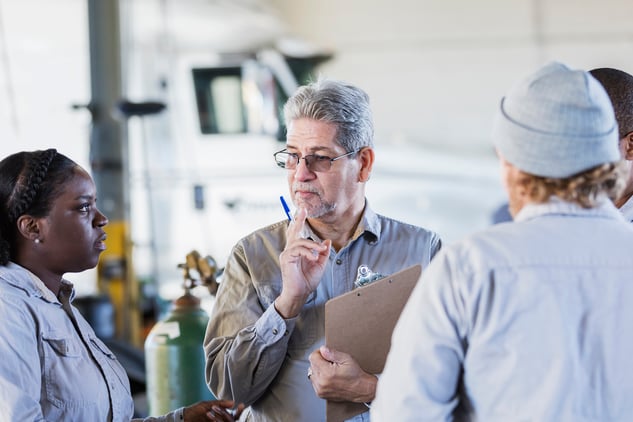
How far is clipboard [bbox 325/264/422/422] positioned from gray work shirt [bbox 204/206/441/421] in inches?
6.8

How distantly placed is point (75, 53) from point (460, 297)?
11084 millimetres

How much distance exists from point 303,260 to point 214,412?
0.41 m

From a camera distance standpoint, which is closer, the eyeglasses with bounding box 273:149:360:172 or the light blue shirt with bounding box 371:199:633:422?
the light blue shirt with bounding box 371:199:633:422

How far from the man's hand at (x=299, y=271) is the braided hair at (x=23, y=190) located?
54 cm

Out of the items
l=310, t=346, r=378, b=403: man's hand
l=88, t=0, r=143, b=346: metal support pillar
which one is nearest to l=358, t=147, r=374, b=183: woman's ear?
l=310, t=346, r=378, b=403: man's hand

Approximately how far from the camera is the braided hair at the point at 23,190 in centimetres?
199

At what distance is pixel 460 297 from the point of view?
4.57 ft

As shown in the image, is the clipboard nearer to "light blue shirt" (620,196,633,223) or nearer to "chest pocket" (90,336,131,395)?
"chest pocket" (90,336,131,395)

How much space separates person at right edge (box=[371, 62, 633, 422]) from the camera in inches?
54.4

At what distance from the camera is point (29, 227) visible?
200 cm

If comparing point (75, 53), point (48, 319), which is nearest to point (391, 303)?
point (48, 319)

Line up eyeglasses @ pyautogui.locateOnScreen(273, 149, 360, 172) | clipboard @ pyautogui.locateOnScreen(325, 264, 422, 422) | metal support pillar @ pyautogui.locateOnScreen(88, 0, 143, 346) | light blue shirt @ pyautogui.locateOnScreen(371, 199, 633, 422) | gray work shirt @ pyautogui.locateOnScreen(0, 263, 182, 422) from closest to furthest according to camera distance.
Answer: light blue shirt @ pyautogui.locateOnScreen(371, 199, 633, 422)
gray work shirt @ pyautogui.locateOnScreen(0, 263, 182, 422)
clipboard @ pyautogui.locateOnScreen(325, 264, 422, 422)
eyeglasses @ pyautogui.locateOnScreen(273, 149, 360, 172)
metal support pillar @ pyautogui.locateOnScreen(88, 0, 143, 346)

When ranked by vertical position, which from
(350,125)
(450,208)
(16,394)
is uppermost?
(350,125)

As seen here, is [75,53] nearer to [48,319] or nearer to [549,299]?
[48,319]
